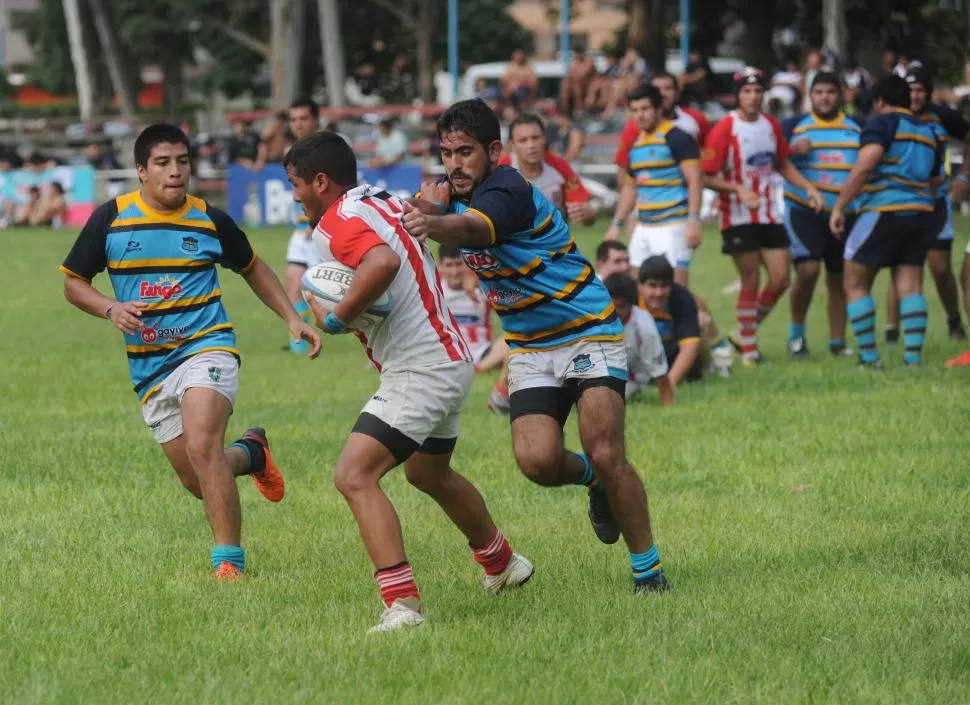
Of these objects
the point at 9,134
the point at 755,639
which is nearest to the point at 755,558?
the point at 755,639

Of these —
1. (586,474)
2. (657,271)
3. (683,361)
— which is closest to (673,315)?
(683,361)

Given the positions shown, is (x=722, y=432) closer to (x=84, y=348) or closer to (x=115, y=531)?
(x=115, y=531)

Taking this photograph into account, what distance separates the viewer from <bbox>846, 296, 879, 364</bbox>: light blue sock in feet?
44.1

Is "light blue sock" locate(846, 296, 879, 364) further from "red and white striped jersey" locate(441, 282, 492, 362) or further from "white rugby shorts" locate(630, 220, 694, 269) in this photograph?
"red and white striped jersey" locate(441, 282, 492, 362)

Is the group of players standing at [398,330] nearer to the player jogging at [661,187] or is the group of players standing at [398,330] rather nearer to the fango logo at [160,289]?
the fango logo at [160,289]

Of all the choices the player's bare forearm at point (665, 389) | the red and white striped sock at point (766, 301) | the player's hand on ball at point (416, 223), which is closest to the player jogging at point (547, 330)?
the player's hand on ball at point (416, 223)

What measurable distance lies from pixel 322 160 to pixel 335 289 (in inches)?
20.1

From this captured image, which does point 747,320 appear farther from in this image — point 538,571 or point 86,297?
point 86,297

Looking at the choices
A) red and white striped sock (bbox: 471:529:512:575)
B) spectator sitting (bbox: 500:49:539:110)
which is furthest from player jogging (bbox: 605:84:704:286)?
spectator sitting (bbox: 500:49:539:110)

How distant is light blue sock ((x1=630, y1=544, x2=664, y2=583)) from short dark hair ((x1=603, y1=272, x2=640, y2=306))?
15.0 feet

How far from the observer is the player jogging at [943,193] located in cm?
1342

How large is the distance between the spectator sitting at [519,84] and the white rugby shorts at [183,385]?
93.7 ft

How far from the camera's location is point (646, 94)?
13531 millimetres

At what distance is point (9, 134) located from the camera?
185 feet
